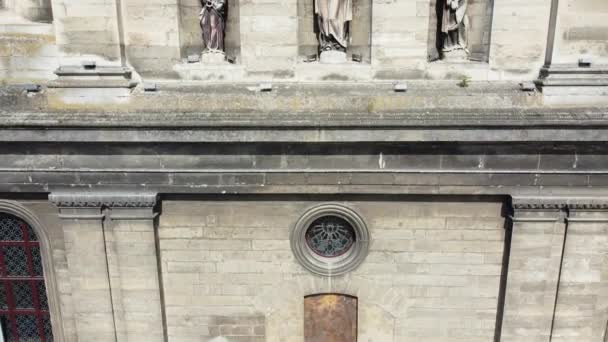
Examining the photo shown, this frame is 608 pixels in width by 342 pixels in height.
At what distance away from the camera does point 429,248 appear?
348 inches

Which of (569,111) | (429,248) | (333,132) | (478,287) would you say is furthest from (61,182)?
(569,111)

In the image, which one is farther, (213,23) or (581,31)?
(213,23)

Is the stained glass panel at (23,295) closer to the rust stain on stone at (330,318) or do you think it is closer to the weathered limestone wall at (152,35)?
the weathered limestone wall at (152,35)

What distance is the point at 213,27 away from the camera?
27.6ft

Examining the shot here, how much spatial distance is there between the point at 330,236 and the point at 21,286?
630cm

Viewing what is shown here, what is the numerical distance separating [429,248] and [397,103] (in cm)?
276

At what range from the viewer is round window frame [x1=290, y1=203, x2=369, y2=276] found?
8.64m

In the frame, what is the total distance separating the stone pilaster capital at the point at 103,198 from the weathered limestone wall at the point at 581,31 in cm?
735

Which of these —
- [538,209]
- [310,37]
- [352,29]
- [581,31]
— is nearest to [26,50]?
[310,37]

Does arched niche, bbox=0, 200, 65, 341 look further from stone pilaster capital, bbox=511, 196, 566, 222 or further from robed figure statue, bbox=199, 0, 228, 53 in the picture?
stone pilaster capital, bbox=511, 196, 566, 222

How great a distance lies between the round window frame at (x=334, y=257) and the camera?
8.64 meters

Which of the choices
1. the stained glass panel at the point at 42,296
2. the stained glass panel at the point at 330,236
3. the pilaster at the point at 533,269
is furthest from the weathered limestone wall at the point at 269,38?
the stained glass panel at the point at 42,296

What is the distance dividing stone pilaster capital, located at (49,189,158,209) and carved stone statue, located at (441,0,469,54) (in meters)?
5.78

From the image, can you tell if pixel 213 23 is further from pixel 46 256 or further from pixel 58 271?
pixel 58 271
